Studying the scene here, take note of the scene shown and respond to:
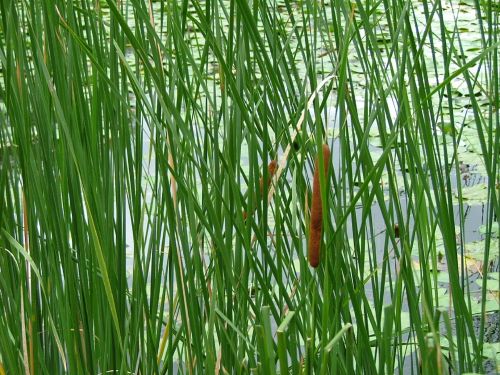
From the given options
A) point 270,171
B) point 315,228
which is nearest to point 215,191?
point 270,171

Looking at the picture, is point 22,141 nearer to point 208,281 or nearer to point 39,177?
point 39,177

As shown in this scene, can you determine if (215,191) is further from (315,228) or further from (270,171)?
(315,228)

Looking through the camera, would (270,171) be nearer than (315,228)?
No

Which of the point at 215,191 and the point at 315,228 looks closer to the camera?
the point at 315,228

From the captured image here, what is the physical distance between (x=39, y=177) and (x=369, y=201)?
1.29 feet

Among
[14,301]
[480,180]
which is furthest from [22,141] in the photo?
[480,180]

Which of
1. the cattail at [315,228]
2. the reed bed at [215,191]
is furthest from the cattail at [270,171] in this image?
the cattail at [315,228]

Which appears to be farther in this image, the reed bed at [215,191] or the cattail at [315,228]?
the reed bed at [215,191]

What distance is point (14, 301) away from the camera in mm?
1042

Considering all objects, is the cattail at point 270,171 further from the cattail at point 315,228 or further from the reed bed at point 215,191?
the cattail at point 315,228

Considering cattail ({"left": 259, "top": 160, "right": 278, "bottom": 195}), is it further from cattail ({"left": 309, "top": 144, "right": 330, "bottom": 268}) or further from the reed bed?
cattail ({"left": 309, "top": 144, "right": 330, "bottom": 268})

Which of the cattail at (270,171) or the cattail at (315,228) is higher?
the cattail at (270,171)

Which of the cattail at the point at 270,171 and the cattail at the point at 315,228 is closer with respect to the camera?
the cattail at the point at 315,228

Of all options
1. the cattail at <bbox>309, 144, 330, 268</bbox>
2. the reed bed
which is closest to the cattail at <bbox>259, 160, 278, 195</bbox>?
the reed bed
